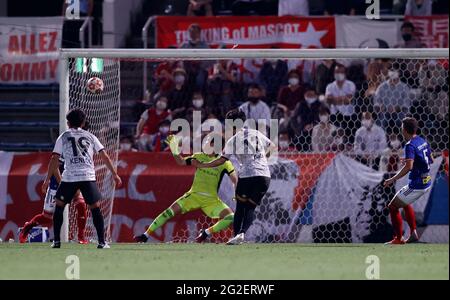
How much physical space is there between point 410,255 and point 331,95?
23.9 ft

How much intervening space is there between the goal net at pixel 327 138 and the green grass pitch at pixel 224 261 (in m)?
2.51

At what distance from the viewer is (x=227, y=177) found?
19641 millimetres

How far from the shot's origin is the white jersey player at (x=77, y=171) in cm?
1579

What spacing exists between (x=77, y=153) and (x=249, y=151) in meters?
2.38

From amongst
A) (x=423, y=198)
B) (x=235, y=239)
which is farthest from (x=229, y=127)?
(x=423, y=198)

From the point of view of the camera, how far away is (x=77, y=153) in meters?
15.9

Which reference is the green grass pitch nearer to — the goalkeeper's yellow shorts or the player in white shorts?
the player in white shorts

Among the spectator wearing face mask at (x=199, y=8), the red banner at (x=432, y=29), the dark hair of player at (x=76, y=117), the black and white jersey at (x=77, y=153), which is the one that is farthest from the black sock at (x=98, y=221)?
the spectator wearing face mask at (x=199, y=8)

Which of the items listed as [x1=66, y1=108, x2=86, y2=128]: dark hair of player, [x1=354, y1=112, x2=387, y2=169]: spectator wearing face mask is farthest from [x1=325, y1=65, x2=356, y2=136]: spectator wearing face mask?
[x1=66, y1=108, x2=86, y2=128]: dark hair of player

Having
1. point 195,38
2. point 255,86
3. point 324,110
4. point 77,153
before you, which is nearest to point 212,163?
point 77,153

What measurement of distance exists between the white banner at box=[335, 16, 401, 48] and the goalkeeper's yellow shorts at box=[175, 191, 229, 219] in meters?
6.07

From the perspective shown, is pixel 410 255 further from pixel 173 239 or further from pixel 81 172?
pixel 173 239

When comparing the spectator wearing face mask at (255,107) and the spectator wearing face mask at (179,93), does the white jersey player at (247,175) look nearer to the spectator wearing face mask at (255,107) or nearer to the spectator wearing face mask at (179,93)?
the spectator wearing face mask at (255,107)

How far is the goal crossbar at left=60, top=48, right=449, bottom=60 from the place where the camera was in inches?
700
